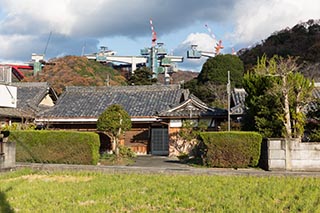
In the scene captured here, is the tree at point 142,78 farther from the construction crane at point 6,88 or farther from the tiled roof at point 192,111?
the construction crane at point 6,88

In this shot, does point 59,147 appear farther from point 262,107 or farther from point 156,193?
point 262,107

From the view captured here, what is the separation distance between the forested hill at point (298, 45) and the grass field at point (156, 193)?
77.9 feet

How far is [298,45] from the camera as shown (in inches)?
1491

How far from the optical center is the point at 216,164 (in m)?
15.2

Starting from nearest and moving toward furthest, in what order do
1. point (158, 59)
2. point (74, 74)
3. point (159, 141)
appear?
point (159, 141), point (74, 74), point (158, 59)

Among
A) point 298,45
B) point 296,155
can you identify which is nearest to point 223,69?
point 298,45

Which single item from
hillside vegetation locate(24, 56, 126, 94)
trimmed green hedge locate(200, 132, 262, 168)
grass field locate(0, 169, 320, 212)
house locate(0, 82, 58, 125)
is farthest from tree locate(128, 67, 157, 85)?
grass field locate(0, 169, 320, 212)

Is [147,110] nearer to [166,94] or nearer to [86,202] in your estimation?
[166,94]

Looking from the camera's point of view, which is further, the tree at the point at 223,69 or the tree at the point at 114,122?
the tree at the point at 223,69

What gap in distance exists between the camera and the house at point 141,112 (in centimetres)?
2192

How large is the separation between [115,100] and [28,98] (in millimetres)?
6722

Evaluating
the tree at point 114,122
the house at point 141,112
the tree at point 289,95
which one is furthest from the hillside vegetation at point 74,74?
the tree at point 289,95

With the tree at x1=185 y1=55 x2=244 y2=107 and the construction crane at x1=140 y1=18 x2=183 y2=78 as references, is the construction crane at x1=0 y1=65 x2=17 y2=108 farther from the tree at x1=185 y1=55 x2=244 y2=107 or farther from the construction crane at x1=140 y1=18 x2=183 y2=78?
the construction crane at x1=140 y1=18 x2=183 y2=78

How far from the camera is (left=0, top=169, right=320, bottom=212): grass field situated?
7387 mm
